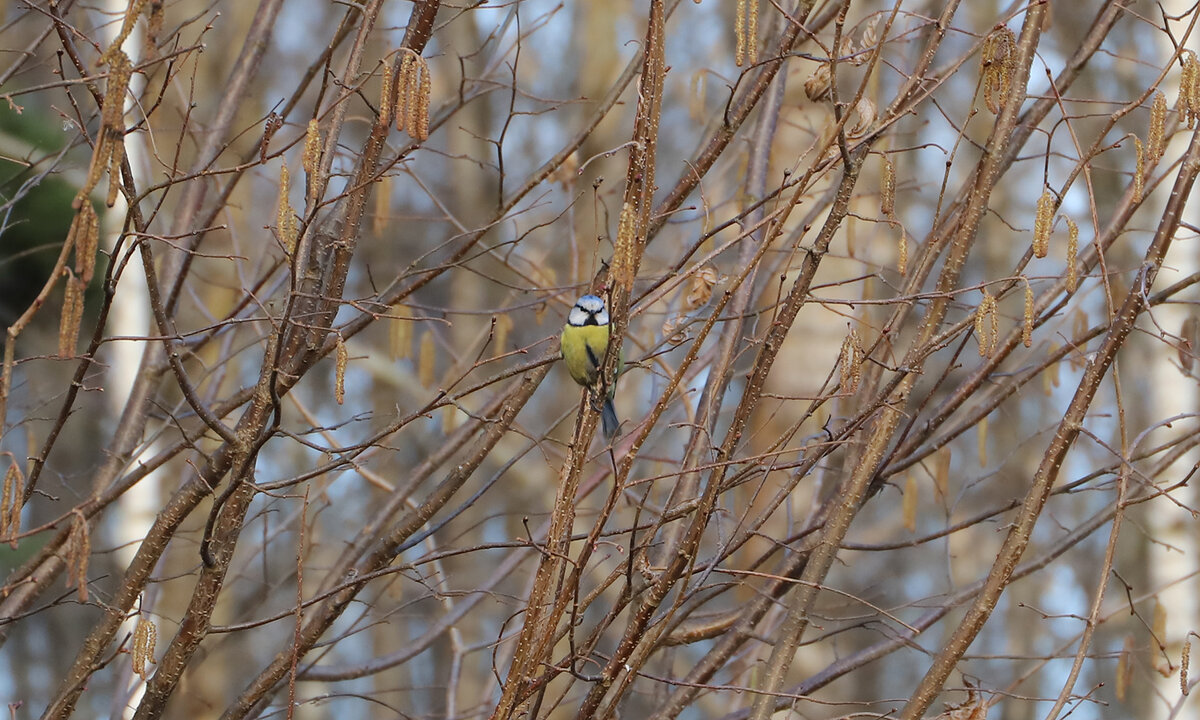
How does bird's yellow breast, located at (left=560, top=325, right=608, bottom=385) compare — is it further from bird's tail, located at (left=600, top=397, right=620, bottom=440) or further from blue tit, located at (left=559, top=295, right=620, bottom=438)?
bird's tail, located at (left=600, top=397, right=620, bottom=440)

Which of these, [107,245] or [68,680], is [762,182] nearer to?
[68,680]

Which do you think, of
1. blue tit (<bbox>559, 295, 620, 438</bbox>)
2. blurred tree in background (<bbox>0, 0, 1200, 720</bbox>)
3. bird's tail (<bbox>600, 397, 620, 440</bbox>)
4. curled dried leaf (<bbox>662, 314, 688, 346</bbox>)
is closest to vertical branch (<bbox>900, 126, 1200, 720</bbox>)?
blurred tree in background (<bbox>0, 0, 1200, 720</bbox>)

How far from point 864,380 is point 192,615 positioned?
1.77 meters

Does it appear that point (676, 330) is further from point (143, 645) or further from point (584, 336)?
point (143, 645)

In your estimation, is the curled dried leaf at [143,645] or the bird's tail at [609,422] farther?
the bird's tail at [609,422]

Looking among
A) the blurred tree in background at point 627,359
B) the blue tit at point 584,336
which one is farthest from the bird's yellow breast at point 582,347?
the blurred tree in background at point 627,359

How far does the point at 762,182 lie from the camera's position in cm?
328

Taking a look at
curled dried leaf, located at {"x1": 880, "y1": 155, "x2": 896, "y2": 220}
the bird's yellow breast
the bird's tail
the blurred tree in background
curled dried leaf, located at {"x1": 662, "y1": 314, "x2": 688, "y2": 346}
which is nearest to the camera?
the blurred tree in background

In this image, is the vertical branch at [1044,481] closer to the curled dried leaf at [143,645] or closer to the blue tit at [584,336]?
the blue tit at [584,336]

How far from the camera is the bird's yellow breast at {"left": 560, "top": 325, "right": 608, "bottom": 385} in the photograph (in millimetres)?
2891

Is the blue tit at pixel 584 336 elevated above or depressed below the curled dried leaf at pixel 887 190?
above

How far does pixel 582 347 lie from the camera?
2914mm

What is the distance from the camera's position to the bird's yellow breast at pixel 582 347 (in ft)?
9.48

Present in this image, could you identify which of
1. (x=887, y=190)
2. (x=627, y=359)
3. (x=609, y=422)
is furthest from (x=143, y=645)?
(x=627, y=359)
